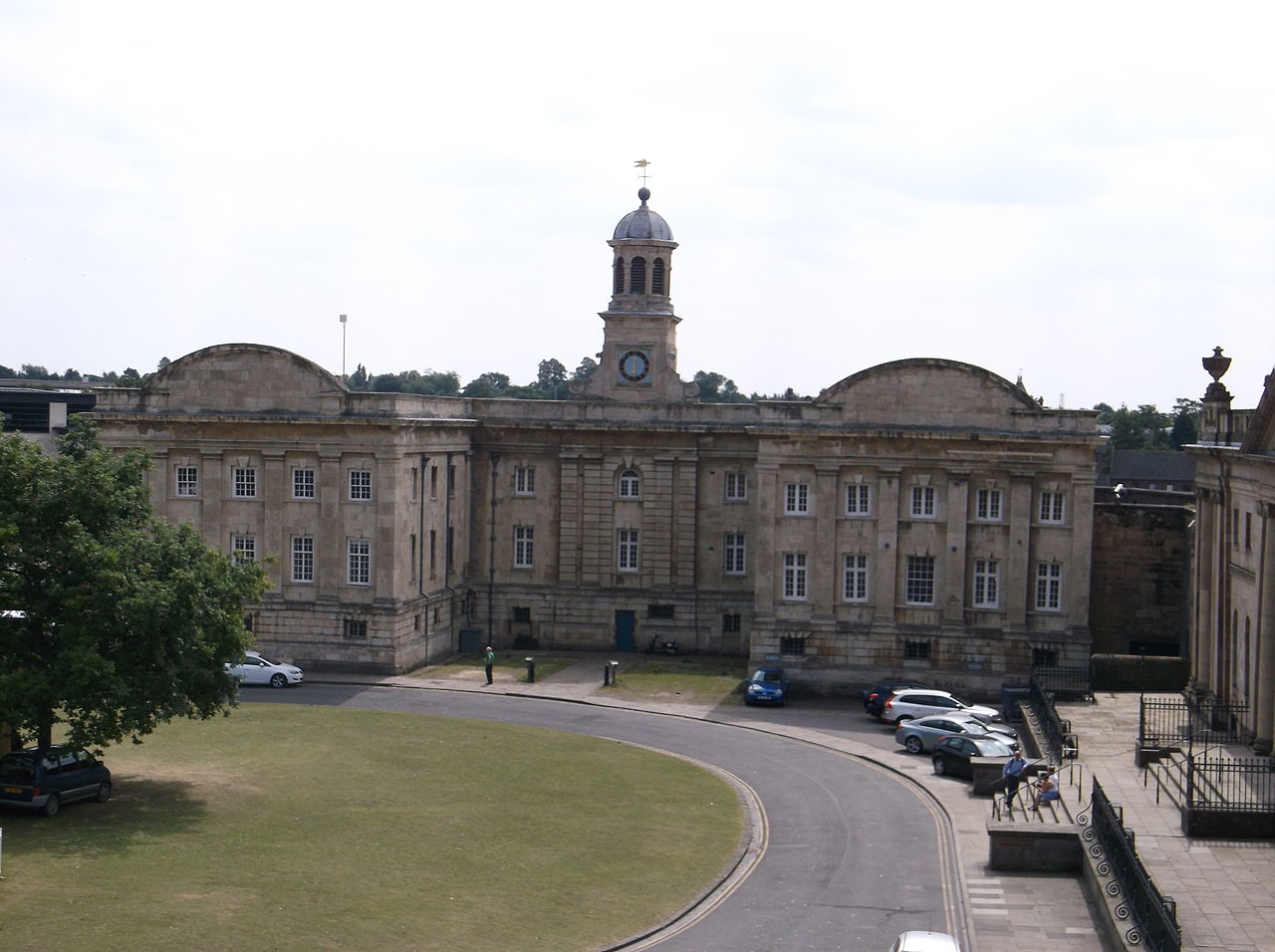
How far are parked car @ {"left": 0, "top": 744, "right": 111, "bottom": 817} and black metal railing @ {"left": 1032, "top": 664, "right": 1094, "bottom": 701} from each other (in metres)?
31.9

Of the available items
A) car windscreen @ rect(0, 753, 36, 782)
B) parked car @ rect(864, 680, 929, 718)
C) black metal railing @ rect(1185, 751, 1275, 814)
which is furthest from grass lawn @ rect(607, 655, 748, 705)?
car windscreen @ rect(0, 753, 36, 782)

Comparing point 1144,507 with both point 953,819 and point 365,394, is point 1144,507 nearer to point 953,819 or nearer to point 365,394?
point 953,819

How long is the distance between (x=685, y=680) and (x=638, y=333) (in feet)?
56.7

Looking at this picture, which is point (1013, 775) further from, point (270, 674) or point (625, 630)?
point (625, 630)

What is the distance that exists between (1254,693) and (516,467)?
35.4 meters

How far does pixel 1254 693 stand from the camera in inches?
1667

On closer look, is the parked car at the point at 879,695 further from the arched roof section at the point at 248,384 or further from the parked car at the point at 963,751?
the arched roof section at the point at 248,384

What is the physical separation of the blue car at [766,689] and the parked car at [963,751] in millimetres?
10811

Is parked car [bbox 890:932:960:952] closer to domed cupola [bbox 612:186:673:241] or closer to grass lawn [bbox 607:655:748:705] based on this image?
grass lawn [bbox 607:655:748:705]

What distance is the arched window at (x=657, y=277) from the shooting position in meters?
70.4

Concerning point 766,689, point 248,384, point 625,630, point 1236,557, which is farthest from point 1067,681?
point 248,384

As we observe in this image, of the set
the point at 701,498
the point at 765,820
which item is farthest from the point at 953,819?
the point at 701,498

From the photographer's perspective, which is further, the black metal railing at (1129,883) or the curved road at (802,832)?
the curved road at (802,832)

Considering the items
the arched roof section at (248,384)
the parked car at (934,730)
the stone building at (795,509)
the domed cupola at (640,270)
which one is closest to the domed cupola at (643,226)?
the domed cupola at (640,270)
